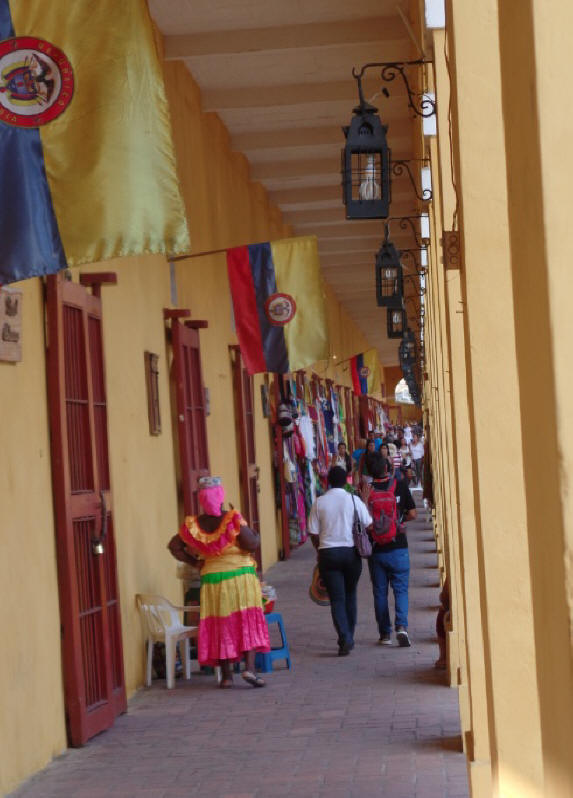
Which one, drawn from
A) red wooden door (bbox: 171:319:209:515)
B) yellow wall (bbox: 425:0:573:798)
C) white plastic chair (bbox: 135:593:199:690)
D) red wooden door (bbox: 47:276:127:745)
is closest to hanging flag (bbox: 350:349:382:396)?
red wooden door (bbox: 171:319:209:515)

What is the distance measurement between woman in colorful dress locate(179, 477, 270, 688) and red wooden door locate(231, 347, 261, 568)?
5.68 m

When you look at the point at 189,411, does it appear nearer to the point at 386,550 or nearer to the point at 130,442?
the point at 130,442

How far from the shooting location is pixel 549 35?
1.30m

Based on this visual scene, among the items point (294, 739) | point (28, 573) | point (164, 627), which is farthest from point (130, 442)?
point (294, 739)

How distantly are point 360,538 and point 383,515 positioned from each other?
0.28m

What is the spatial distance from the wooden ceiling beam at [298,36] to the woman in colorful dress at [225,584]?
4.61 m

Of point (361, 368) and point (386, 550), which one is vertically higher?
point (361, 368)

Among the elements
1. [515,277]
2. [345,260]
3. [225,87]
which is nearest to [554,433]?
[515,277]

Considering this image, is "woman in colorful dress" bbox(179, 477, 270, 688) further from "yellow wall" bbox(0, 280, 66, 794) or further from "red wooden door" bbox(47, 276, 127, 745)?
"yellow wall" bbox(0, 280, 66, 794)

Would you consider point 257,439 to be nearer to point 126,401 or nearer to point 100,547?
point 126,401

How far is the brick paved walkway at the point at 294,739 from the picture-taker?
19.9ft

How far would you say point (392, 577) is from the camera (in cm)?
1004

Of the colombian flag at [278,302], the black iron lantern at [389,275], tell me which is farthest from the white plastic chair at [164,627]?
the black iron lantern at [389,275]

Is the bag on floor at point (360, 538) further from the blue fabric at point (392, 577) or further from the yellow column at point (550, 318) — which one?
the yellow column at point (550, 318)
